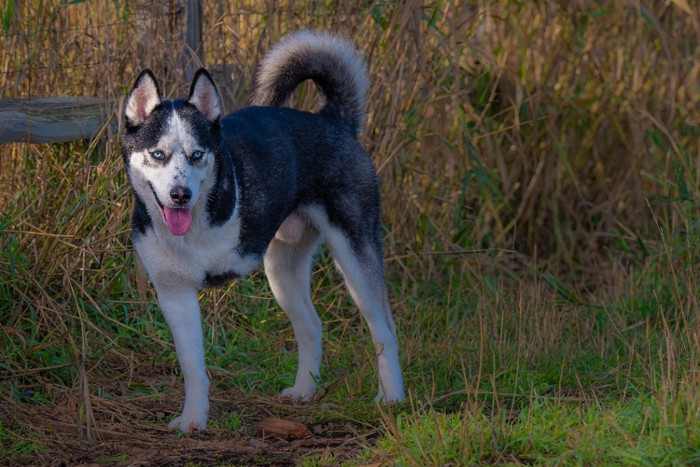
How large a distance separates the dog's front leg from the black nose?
0.49 m

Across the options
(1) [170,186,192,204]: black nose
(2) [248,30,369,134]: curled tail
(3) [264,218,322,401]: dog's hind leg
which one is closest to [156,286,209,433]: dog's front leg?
(1) [170,186,192,204]: black nose

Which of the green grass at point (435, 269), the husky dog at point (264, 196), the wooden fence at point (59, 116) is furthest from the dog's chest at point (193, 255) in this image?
the wooden fence at point (59, 116)

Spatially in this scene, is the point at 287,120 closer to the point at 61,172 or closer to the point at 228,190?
the point at 228,190

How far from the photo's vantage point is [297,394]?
14.9ft

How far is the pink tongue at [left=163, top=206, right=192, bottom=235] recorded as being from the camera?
12.3 feet

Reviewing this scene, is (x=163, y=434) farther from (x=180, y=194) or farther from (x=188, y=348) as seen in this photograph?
(x=180, y=194)

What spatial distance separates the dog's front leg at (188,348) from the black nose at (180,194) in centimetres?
49

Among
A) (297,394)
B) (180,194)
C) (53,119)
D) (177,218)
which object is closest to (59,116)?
(53,119)

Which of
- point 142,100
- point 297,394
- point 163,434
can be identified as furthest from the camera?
point 297,394

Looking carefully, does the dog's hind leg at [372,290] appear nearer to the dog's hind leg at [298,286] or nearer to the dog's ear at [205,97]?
the dog's hind leg at [298,286]

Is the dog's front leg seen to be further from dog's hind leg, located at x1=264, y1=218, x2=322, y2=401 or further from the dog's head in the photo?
dog's hind leg, located at x1=264, y1=218, x2=322, y2=401

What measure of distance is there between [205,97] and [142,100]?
244 mm

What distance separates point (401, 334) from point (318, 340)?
1.99 feet

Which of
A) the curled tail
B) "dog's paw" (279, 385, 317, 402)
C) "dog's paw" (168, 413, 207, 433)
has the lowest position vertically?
"dog's paw" (279, 385, 317, 402)
